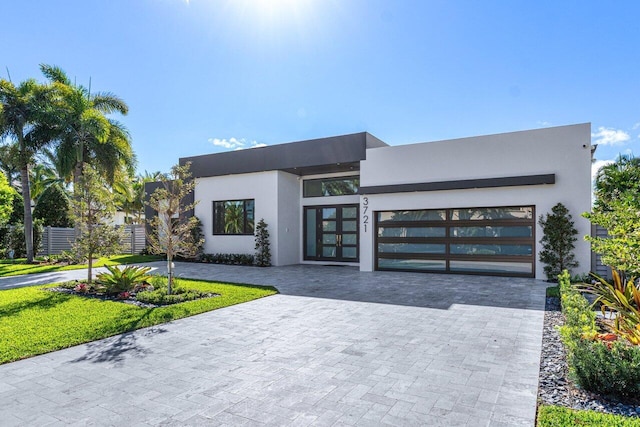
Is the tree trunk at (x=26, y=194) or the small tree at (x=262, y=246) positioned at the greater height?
the tree trunk at (x=26, y=194)

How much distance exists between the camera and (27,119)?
14484mm

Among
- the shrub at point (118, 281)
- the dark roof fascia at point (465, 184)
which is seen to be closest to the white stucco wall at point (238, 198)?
the dark roof fascia at point (465, 184)

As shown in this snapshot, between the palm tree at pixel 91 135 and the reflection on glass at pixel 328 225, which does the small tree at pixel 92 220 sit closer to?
the palm tree at pixel 91 135

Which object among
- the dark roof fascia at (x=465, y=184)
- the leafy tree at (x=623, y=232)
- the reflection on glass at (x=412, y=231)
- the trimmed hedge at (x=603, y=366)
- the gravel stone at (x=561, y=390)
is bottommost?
the gravel stone at (x=561, y=390)

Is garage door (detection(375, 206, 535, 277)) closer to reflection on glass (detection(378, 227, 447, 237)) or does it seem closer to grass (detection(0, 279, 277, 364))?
reflection on glass (detection(378, 227, 447, 237))

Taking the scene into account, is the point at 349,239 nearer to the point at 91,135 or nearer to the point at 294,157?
the point at 294,157

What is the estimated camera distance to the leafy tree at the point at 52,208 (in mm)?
20906

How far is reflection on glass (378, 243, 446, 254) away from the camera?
1206cm

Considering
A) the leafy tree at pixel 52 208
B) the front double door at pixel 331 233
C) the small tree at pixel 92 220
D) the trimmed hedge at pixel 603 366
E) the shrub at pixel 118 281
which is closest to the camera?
the trimmed hedge at pixel 603 366

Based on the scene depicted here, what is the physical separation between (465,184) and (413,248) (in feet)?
9.07

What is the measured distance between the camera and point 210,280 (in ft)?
35.9

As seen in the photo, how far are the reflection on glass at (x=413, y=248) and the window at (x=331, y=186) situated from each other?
2866 millimetres

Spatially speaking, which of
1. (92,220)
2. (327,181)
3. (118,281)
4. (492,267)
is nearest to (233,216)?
(327,181)

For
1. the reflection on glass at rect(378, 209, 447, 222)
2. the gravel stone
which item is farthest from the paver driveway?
the reflection on glass at rect(378, 209, 447, 222)
